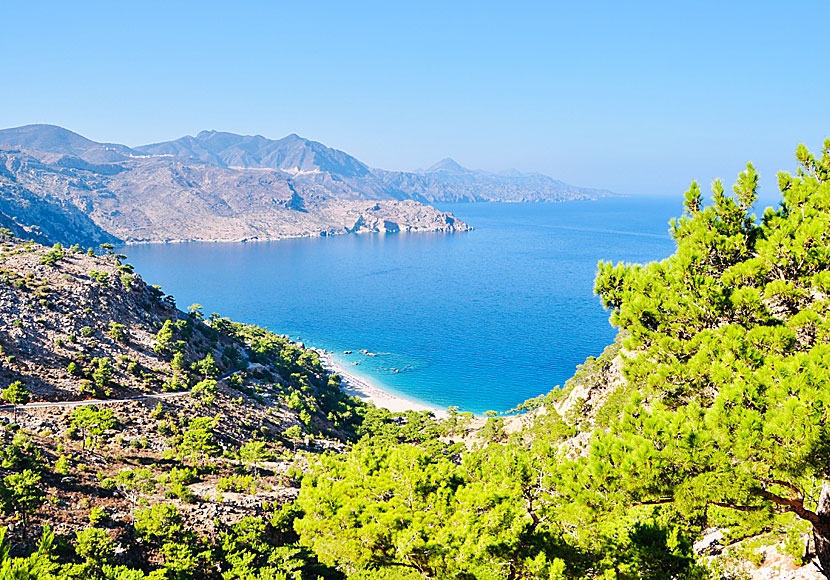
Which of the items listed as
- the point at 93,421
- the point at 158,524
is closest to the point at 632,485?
the point at 158,524

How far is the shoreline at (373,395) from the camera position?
79812 millimetres

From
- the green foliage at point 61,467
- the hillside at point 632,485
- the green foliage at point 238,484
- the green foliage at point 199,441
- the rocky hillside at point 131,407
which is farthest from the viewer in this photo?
the green foliage at point 199,441

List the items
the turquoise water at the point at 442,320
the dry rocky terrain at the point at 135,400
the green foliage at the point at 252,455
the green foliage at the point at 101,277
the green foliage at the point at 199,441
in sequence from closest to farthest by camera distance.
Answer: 1. the dry rocky terrain at the point at 135,400
2. the green foliage at the point at 252,455
3. the green foliage at the point at 199,441
4. the green foliage at the point at 101,277
5. the turquoise water at the point at 442,320

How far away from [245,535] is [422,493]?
18.9 m

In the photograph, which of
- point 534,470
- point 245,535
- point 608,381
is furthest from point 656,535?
point 608,381

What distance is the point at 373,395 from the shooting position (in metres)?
84.2

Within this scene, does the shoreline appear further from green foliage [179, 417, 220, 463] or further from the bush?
the bush

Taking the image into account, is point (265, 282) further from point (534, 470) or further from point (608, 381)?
point (534, 470)

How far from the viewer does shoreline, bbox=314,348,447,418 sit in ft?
262

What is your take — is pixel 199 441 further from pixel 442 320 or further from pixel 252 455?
pixel 442 320

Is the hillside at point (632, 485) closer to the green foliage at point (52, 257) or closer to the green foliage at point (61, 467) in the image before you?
the green foliage at point (61, 467)

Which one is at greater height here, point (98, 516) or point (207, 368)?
point (207, 368)

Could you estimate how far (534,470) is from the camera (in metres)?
14.0

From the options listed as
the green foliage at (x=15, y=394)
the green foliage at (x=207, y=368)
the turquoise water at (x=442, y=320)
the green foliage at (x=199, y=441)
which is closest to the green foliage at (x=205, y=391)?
the green foliage at (x=207, y=368)
